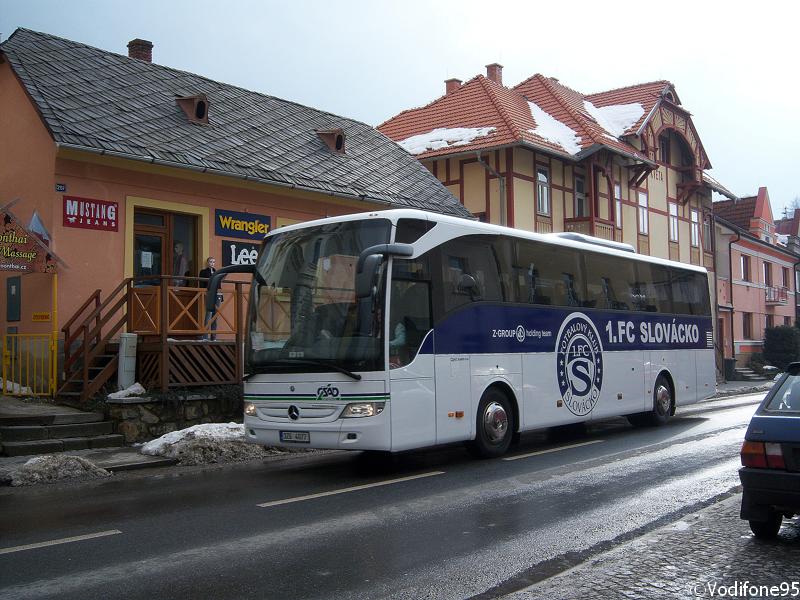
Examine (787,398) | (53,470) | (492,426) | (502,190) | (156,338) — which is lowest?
(53,470)

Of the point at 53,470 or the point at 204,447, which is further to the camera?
the point at 204,447

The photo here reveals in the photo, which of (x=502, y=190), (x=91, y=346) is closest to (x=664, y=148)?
(x=502, y=190)

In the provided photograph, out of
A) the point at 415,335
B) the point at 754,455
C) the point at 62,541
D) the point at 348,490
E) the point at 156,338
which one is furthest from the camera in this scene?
the point at 156,338

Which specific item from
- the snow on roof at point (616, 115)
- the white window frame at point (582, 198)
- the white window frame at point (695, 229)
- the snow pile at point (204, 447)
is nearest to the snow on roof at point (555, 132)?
the white window frame at point (582, 198)

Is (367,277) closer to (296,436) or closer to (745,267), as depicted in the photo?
(296,436)

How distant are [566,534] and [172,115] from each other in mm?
14392

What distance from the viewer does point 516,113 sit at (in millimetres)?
30203

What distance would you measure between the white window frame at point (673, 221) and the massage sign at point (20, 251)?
3038 centimetres

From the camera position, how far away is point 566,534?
22.0 ft

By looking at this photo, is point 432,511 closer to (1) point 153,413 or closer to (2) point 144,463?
(2) point 144,463

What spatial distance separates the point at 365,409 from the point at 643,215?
28.5 metres

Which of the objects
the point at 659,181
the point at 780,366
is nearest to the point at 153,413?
the point at 659,181

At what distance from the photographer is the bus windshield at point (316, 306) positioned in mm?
9578

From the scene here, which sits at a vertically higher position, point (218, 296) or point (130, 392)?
point (218, 296)
